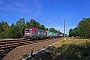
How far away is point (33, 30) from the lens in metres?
39.1

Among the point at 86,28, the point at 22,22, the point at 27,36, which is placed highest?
the point at 22,22

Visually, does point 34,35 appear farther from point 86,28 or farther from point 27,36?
point 86,28

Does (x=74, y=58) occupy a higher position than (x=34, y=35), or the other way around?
(x=34, y=35)

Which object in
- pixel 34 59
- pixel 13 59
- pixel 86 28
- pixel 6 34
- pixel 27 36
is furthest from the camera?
pixel 6 34

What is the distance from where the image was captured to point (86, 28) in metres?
69.1

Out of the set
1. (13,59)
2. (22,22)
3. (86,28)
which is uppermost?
(22,22)

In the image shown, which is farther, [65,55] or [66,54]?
[66,54]

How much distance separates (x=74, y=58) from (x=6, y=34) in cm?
7796

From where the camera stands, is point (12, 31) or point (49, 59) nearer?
point (49, 59)

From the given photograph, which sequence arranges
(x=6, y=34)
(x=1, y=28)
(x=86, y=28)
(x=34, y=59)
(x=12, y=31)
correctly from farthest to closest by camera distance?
(x=1, y=28) → (x=6, y=34) → (x=12, y=31) → (x=86, y=28) → (x=34, y=59)

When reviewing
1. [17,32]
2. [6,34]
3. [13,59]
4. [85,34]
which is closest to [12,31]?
[17,32]

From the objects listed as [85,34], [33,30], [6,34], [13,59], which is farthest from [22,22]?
[13,59]

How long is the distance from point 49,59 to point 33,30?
96.0ft

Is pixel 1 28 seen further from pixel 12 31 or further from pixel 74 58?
pixel 74 58
